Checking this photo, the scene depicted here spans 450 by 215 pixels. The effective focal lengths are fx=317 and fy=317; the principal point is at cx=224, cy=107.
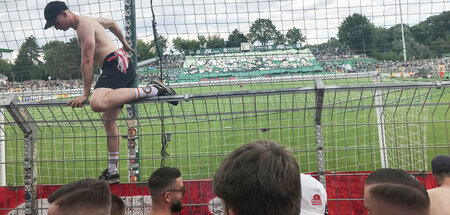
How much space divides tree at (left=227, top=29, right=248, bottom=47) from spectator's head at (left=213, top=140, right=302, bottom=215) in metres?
3.81

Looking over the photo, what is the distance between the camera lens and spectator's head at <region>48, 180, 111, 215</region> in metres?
1.67

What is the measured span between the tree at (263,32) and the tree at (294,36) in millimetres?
161

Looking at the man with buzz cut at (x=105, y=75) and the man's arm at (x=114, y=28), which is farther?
the man's arm at (x=114, y=28)

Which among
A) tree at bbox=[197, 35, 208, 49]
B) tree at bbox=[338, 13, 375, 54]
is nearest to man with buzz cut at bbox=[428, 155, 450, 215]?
tree at bbox=[338, 13, 375, 54]

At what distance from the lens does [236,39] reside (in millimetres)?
4902

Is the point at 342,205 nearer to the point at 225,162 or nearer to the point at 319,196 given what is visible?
the point at 319,196

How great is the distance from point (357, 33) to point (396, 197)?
13.0 feet

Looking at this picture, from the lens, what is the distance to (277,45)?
5016 mm

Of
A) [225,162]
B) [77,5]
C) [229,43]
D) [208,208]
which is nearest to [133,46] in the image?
[77,5]

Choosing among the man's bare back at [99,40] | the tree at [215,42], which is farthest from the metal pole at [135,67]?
the tree at [215,42]

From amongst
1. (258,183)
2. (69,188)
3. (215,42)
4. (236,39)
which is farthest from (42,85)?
(258,183)

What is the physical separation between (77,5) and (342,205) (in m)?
4.73

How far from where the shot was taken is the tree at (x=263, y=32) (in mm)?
4812

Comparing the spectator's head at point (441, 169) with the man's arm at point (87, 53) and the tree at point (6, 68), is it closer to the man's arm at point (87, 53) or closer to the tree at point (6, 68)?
the man's arm at point (87, 53)
